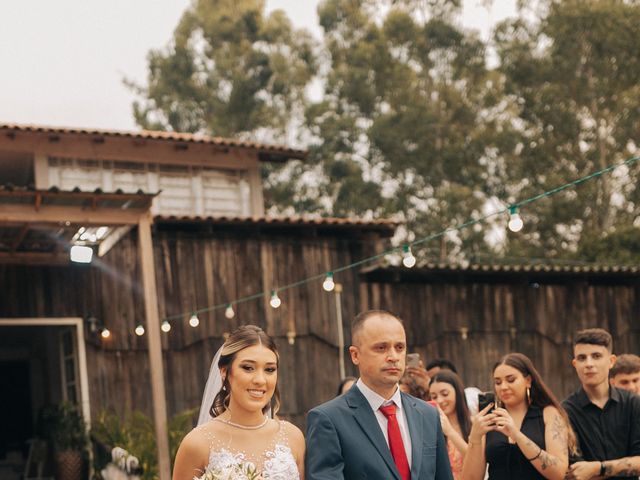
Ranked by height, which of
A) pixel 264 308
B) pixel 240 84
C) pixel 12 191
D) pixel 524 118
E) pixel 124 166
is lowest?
pixel 264 308

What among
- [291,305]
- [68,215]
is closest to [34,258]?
[68,215]

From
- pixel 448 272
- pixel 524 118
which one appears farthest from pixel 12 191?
pixel 524 118

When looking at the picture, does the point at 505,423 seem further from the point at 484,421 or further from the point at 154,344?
the point at 154,344

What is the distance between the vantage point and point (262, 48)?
125ft

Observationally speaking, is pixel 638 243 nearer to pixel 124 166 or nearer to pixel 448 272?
pixel 448 272

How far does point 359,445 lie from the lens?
438 cm

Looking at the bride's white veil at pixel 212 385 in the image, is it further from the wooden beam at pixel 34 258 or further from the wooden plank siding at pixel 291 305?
the wooden plank siding at pixel 291 305

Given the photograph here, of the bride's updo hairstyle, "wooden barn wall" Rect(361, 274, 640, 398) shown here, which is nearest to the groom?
the bride's updo hairstyle

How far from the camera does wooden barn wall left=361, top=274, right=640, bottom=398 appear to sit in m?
18.3

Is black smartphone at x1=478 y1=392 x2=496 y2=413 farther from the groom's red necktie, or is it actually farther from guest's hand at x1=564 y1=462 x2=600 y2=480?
the groom's red necktie

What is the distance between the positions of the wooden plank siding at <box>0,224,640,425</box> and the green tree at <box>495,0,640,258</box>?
11.2m

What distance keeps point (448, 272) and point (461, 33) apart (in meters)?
18.5

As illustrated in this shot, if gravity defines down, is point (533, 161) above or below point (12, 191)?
above

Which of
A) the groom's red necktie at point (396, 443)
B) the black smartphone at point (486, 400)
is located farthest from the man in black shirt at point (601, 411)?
the groom's red necktie at point (396, 443)
